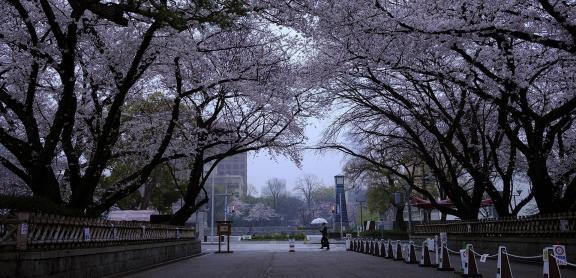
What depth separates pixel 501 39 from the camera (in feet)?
48.0

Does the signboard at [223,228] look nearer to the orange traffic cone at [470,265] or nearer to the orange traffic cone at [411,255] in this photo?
the orange traffic cone at [411,255]

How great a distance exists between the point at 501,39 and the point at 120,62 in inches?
452

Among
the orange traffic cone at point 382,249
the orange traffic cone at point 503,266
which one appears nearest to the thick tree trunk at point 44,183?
the orange traffic cone at point 503,266

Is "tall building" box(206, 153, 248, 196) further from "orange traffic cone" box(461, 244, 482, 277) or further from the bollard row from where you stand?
"orange traffic cone" box(461, 244, 482, 277)

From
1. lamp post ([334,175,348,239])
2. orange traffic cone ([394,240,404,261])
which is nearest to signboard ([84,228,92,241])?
orange traffic cone ([394,240,404,261])

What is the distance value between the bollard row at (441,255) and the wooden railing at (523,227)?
51.7 inches

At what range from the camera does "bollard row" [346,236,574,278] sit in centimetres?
828

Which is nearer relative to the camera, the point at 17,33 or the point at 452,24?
the point at 452,24

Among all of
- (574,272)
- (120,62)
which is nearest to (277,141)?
(120,62)

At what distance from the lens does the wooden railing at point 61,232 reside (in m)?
9.83

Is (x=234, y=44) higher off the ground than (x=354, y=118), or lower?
higher

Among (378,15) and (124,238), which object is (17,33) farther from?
(378,15)

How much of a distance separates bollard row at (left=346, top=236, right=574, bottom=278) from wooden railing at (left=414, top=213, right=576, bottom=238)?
51.7 inches

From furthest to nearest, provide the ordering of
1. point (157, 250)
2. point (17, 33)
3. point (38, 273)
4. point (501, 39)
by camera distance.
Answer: point (157, 250) → point (17, 33) → point (501, 39) → point (38, 273)
